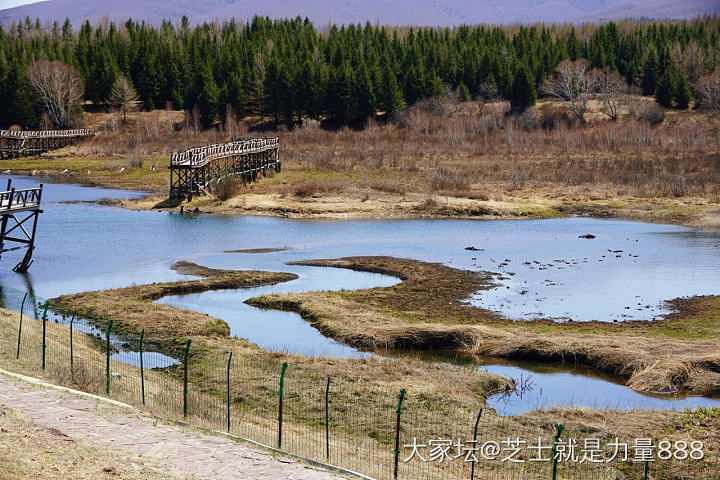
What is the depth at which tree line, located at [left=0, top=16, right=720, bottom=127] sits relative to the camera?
117875 mm

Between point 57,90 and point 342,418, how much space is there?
110 metres

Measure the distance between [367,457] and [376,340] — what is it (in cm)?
1174

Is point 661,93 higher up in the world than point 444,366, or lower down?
higher up

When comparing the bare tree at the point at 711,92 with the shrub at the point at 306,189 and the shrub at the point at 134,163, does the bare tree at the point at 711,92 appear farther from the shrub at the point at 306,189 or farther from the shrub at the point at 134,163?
the shrub at the point at 134,163

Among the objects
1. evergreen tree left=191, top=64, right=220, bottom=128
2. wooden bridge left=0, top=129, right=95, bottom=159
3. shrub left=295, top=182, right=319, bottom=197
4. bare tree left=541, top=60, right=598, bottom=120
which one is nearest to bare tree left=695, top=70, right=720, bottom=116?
bare tree left=541, top=60, right=598, bottom=120

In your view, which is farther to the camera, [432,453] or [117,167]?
[117,167]

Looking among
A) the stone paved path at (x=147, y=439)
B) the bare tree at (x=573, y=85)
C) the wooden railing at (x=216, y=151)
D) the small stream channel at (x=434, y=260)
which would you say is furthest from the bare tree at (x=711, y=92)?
the stone paved path at (x=147, y=439)

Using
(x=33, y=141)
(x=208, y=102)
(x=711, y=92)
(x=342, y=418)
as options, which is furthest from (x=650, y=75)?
(x=342, y=418)

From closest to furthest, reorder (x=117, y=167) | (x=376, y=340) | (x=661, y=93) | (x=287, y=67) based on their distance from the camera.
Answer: (x=376, y=340)
(x=117, y=167)
(x=661, y=93)
(x=287, y=67)

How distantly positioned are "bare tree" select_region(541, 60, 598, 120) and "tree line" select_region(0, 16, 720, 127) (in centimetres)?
117

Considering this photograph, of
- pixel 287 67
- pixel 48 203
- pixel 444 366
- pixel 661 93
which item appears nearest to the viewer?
pixel 444 366

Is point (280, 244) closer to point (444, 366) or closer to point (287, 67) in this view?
point (444, 366)

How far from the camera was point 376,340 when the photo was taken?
29.0 m

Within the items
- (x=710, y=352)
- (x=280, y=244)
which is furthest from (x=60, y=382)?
(x=280, y=244)
